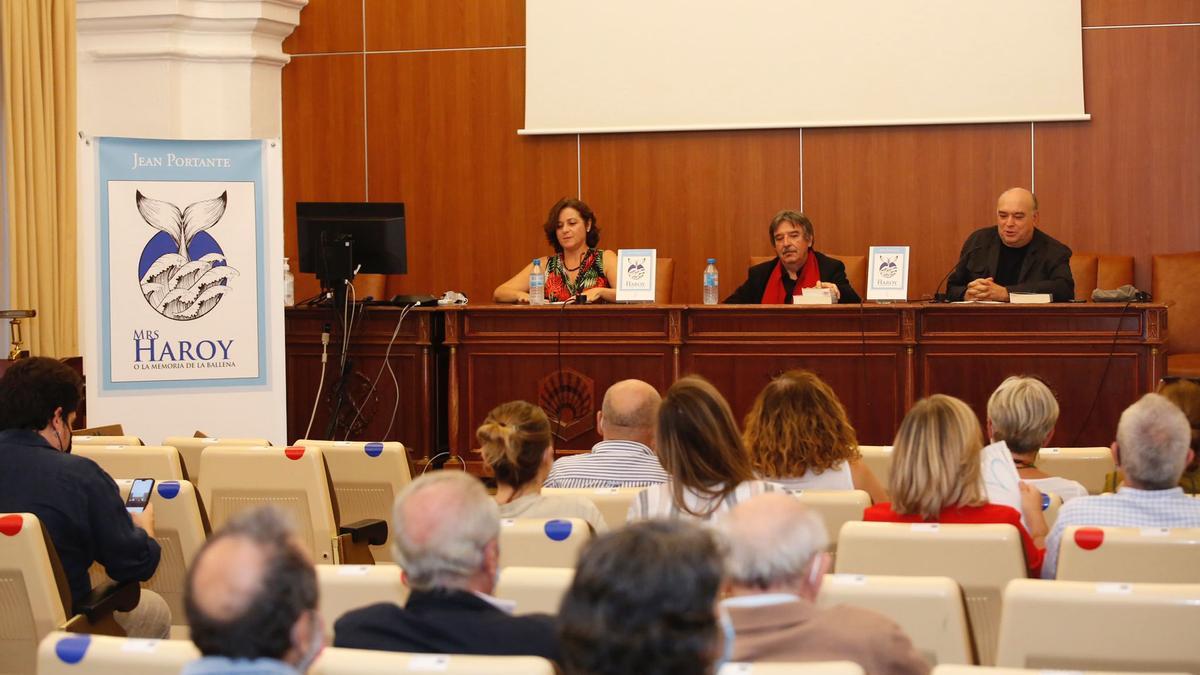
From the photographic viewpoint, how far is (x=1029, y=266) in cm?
658

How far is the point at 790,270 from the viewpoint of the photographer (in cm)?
680

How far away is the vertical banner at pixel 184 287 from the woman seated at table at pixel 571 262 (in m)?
1.25

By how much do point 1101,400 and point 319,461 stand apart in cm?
383

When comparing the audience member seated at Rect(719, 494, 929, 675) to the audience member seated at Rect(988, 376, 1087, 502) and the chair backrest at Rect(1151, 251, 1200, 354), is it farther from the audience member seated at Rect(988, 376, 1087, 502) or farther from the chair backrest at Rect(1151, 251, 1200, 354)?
the chair backrest at Rect(1151, 251, 1200, 354)

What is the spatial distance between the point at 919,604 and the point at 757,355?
4206 millimetres

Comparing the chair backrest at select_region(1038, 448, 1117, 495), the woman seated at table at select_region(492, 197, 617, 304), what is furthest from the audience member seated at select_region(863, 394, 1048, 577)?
the woman seated at table at select_region(492, 197, 617, 304)

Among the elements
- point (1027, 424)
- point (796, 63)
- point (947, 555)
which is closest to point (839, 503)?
point (947, 555)

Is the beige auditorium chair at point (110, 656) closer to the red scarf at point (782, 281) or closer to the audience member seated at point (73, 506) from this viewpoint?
the audience member seated at point (73, 506)

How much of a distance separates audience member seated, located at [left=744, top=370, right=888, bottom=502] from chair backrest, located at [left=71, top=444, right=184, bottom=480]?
5.42 feet

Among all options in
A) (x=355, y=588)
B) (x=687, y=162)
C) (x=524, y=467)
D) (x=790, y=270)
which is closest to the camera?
(x=355, y=588)

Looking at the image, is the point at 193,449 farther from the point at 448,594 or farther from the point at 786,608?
the point at 786,608

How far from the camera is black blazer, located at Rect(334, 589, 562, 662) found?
190 centimetres

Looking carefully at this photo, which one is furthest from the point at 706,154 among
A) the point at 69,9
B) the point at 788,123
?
the point at 69,9

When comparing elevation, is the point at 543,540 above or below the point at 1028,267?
below
